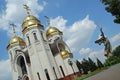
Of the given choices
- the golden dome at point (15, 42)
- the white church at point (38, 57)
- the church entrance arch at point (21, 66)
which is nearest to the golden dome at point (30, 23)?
the white church at point (38, 57)

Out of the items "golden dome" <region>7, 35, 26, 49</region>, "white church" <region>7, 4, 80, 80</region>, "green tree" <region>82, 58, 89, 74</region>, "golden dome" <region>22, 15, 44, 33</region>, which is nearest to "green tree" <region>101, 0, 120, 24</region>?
"white church" <region>7, 4, 80, 80</region>

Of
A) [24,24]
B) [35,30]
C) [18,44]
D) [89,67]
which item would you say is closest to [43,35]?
[35,30]

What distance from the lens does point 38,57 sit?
34438 mm

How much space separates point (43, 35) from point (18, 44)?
7.63 m

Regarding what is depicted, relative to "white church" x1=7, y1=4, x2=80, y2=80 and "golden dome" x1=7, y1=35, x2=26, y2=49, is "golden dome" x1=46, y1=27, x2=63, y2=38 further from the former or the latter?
"golden dome" x1=7, y1=35, x2=26, y2=49

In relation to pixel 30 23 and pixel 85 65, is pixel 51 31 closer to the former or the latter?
pixel 30 23

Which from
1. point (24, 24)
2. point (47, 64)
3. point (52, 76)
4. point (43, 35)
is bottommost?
point (52, 76)

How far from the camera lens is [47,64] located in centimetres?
3378

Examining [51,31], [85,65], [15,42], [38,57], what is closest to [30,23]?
[38,57]

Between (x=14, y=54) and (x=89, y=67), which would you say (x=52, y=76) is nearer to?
(x=14, y=54)

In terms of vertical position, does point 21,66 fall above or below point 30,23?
below

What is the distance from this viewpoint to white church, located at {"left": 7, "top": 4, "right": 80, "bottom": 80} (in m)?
34.2

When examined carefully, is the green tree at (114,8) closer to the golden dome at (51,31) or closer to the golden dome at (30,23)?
the golden dome at (30,23)

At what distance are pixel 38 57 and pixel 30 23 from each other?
6760mm
